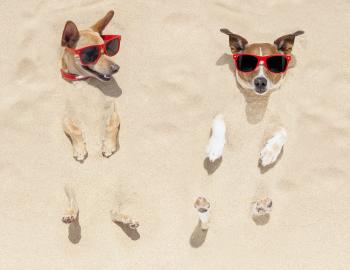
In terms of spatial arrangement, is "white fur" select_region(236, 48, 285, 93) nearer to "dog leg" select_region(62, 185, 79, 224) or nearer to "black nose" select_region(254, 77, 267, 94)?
"black nose" select_region(254, 77, 267, 94)

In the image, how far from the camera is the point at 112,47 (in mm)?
6090

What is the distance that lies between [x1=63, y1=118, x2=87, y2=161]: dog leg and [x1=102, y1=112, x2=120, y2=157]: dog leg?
7.8 inches

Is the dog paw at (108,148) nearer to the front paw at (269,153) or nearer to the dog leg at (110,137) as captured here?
the dog leg at (110,137)

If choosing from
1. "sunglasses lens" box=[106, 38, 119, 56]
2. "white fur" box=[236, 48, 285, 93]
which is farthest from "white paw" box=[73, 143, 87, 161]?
"white fur" box=[236, 48, 285, 93]

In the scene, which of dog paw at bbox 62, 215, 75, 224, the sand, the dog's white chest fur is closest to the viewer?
dog paw at bbox 62, 215, 75, 224

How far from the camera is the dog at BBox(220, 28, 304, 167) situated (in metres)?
6.03

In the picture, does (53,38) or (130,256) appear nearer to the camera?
(130,256)

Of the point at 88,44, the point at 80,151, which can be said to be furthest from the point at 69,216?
the point at 88,44

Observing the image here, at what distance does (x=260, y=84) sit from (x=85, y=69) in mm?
1629

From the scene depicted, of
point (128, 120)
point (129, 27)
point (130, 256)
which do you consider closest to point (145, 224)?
point (130, 256)

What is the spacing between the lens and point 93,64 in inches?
235

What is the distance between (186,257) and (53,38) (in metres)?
2.55

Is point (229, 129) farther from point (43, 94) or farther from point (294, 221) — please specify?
point (43, 94)

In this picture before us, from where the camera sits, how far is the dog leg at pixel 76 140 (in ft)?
19.9
